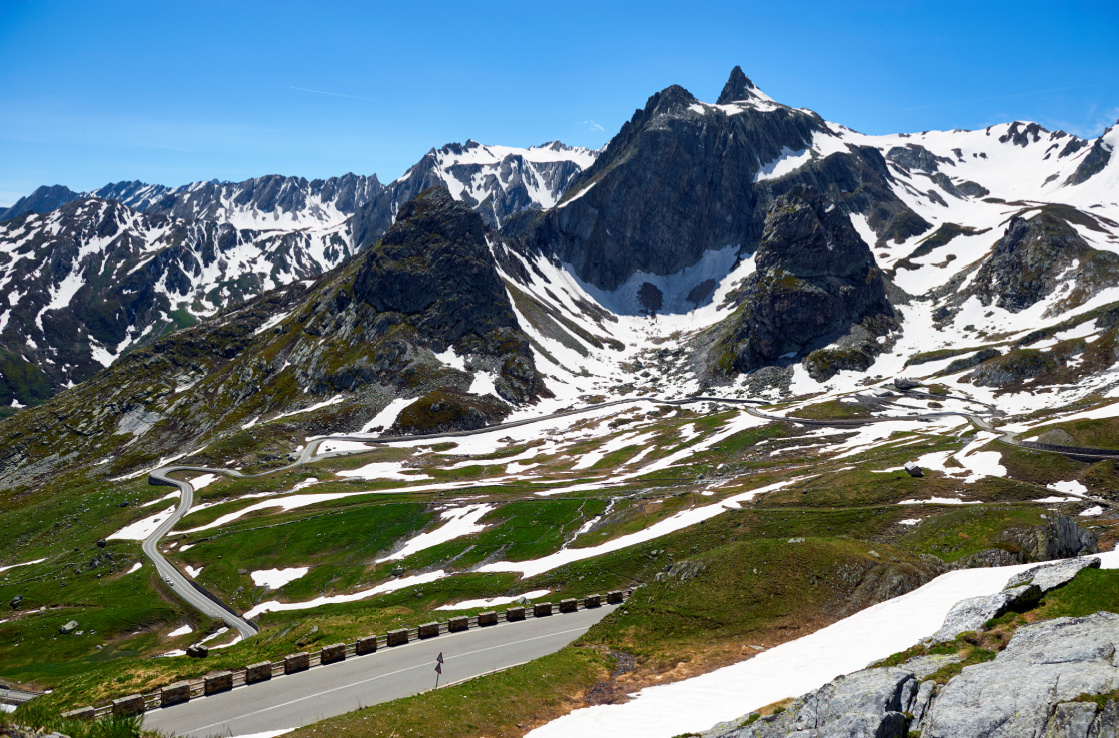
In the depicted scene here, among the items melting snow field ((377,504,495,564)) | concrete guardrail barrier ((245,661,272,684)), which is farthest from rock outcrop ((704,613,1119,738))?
melting snow field ((377,504,495,564))

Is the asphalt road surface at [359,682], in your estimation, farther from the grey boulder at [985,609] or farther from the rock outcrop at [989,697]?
the grey boulder at [985,609]

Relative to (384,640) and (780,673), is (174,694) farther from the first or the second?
(780,673)

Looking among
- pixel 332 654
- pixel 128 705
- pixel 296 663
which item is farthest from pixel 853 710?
pixel 128 705

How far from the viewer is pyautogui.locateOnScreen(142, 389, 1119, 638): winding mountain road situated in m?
65.7

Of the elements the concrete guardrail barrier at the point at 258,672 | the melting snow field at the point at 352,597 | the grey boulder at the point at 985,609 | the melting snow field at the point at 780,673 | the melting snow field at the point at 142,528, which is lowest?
the melting snow field at the point at 352,597

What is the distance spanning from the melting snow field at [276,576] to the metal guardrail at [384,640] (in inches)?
1685

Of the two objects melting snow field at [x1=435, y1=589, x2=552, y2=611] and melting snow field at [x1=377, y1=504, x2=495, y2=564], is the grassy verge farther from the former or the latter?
melting snow field at [x1=377, y1=504, x2=495, y2=564]

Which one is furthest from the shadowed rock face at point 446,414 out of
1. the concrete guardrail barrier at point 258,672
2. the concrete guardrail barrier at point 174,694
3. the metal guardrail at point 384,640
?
the concrete guardrail barrier at point 174,694

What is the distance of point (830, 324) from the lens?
655 feet

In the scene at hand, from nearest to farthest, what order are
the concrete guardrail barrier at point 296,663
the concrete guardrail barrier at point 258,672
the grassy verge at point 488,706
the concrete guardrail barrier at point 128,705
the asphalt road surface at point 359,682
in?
the grassy verge at point 488,706, the asphalt road surface at point 359,682, the concrete guardrail barrier at point 128,705, the concrete guardrail barrier at point 258,672, the concrete guardrail barrier at point 296,663

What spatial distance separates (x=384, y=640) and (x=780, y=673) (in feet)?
71.8

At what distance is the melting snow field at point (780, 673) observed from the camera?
2338 centimetres

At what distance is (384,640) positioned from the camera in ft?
112

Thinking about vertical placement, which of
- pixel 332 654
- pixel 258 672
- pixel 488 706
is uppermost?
pixel 258 672
